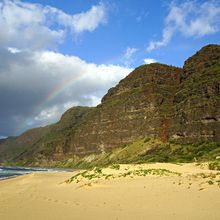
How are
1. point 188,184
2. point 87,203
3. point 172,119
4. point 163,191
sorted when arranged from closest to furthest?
point 87,203 < point 163,191 < point 188,184 < point 172,119

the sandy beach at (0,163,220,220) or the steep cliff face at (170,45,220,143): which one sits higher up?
the steep cliff face at (170,45,220,143)

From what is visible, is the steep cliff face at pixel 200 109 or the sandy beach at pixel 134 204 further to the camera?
the steep cliff face at pixel 200 109

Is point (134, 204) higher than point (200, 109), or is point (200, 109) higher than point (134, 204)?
point (200, 109)

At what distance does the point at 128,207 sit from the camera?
16328 millimetres

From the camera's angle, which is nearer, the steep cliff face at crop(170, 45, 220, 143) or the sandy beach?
the sandy beach

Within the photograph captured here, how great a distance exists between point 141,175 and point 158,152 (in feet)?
445

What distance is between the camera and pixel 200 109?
15875cm

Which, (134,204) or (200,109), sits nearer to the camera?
(134,204)

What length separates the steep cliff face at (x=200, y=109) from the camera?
152500mm

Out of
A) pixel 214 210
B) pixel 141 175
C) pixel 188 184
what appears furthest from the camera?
pixel 141 175

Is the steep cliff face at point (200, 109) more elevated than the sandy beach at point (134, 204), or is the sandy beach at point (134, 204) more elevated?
the steep cliff face at point (200, 109)

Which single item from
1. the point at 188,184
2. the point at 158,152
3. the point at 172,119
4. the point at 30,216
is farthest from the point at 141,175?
the point at 172,119

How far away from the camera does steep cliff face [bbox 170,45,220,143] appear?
500 feet

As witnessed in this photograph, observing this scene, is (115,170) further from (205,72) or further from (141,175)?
(205,72)
